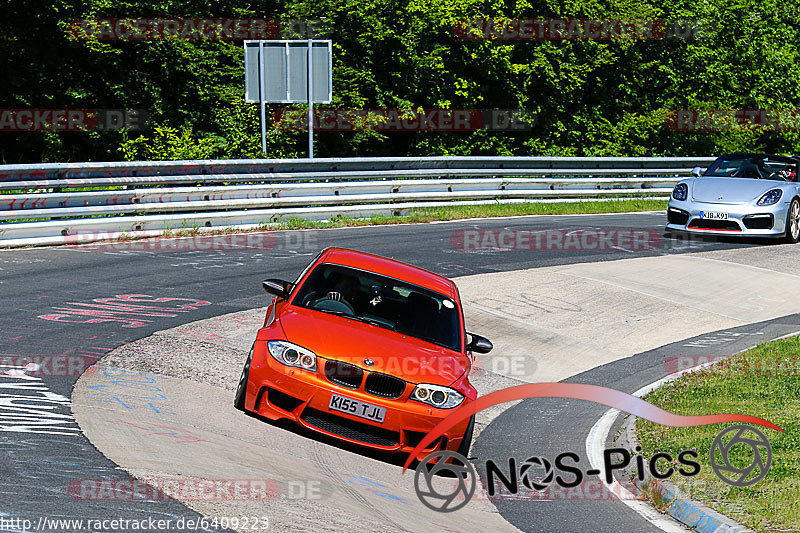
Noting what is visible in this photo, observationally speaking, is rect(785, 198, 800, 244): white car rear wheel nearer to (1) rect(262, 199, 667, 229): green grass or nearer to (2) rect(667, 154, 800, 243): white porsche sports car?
(2) rect(667, 154, 800, 243): white porsche sports car

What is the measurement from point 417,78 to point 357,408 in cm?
2547

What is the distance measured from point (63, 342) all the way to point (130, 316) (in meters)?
1.38

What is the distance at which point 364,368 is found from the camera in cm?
691

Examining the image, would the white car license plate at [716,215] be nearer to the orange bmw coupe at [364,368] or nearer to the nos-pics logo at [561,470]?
the nos-pics logo at [561,470]

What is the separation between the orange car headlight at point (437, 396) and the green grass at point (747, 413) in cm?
165

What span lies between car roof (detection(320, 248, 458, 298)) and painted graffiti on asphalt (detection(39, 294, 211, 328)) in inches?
112

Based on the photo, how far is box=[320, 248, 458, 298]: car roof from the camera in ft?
27.2

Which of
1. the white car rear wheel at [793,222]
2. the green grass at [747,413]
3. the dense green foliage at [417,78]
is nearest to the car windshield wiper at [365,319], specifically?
the green grass at [747,413]

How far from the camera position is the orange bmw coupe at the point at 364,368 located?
6.80m

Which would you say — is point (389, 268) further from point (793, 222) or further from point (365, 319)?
point (793, 222)

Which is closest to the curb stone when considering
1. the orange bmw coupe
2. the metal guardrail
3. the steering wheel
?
the orange bmw coupe

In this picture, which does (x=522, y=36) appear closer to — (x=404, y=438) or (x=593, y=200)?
(x=593, y=200)

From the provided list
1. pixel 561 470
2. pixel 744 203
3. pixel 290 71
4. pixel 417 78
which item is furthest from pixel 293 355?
pixel 417 78

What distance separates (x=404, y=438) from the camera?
6801 millimetres
